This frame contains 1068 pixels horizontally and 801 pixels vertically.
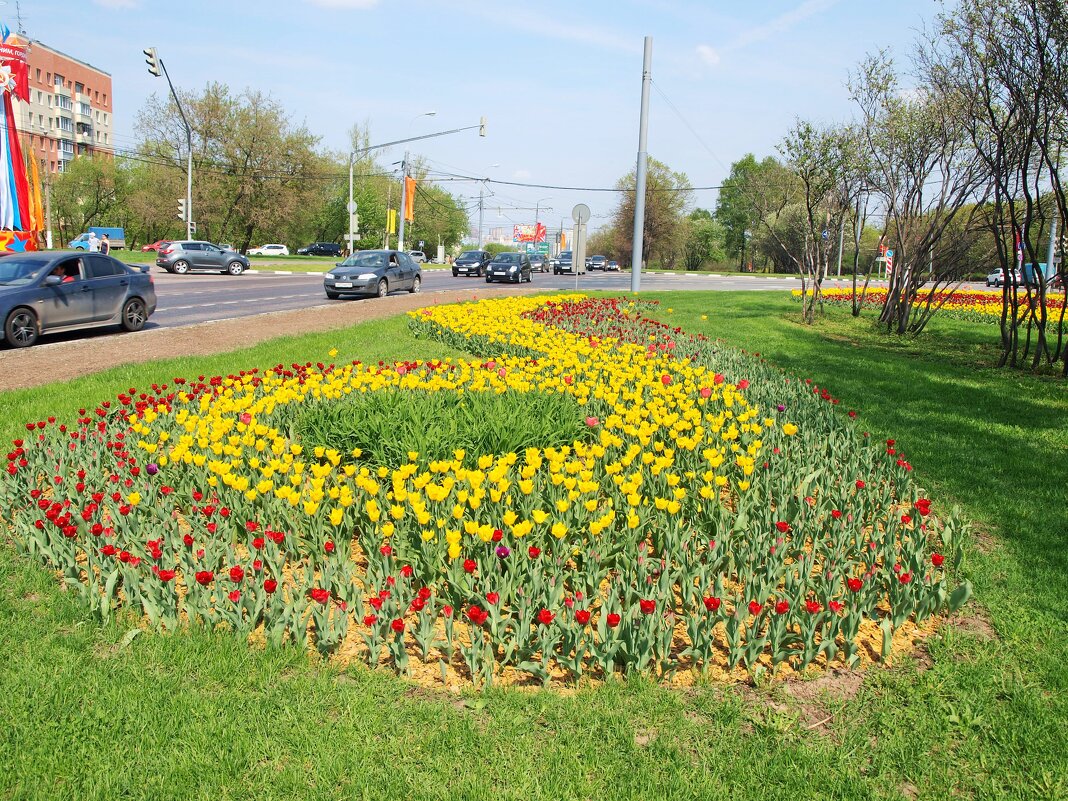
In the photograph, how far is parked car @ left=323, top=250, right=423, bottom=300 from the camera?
23.6m

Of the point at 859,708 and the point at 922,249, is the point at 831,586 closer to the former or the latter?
the point at 859,708

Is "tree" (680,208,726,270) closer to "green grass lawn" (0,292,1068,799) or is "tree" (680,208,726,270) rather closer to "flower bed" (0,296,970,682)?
"flower bed" (0,296,970,682)

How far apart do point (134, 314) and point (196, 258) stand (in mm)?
23791

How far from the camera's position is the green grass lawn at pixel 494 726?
2.52 metres

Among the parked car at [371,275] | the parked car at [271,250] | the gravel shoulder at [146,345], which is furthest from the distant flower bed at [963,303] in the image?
the parked car at [271,250]

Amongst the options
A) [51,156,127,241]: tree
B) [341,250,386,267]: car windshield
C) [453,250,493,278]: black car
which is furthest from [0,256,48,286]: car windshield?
[51,156,127,241]: tree

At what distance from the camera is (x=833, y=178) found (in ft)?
56.4

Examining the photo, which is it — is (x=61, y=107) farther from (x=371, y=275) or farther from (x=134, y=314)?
(x=134, y=314)

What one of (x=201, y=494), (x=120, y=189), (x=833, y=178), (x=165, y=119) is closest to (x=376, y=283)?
(x=833, y=178)

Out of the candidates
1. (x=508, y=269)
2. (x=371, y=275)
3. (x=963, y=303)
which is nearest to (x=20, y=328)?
(x=371, y=275)

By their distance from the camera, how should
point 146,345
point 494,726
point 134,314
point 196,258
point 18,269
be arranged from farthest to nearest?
point 196,258 → point 134,314 → point 18,269 → point 146,345 → point 494,726

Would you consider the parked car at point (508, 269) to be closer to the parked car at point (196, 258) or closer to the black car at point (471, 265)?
the black car at point (471, 265)

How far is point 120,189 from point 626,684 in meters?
73.8

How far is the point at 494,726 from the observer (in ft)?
9.27
